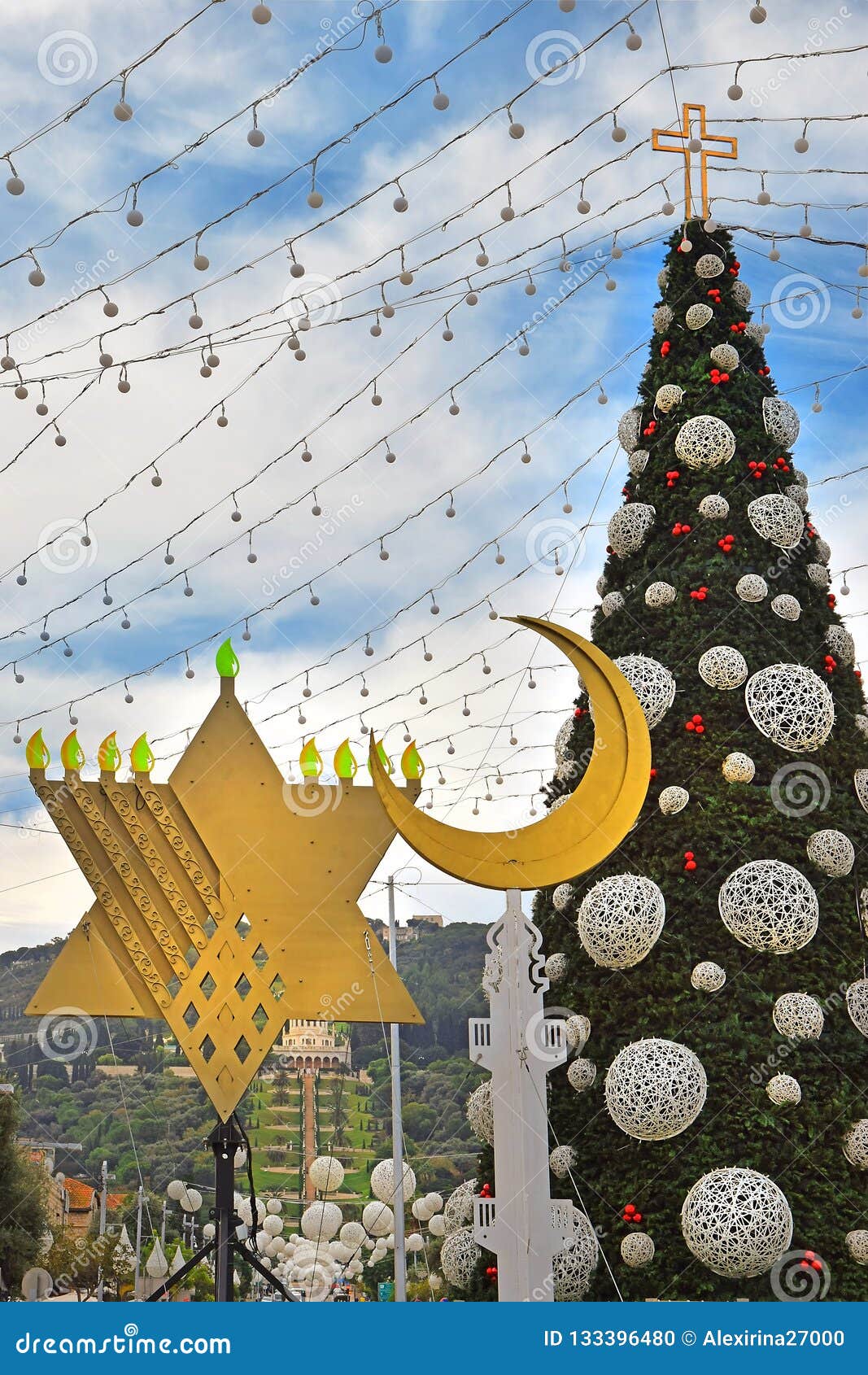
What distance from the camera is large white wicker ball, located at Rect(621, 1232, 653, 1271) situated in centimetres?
654

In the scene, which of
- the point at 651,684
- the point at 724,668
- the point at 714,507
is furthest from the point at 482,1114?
the point at 714,507

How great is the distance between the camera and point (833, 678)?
7695mm

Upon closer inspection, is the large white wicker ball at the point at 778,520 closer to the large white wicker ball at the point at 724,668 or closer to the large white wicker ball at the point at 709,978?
the large white wicker ball at the point at 724,668

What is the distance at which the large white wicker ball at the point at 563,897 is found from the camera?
7609 mm

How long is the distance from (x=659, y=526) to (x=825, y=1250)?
3949 millimetres

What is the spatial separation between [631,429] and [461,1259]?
191 inches

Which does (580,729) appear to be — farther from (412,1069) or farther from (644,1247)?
(412,1069)

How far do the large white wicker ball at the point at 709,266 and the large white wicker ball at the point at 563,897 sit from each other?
3.73 meters

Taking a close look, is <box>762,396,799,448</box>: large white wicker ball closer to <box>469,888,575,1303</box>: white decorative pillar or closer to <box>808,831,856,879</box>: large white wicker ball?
<box>808,831,856,879</box>: large white wicker ball

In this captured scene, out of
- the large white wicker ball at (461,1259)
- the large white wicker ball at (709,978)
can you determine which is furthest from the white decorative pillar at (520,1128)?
the large white wicker ball at (461,1259)

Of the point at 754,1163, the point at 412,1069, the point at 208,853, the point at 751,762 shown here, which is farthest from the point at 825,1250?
the point at 412,1069

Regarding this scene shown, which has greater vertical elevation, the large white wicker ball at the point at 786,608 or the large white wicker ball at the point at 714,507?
the large white wicker ball at the point at 714,507

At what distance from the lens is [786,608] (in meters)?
7.57
